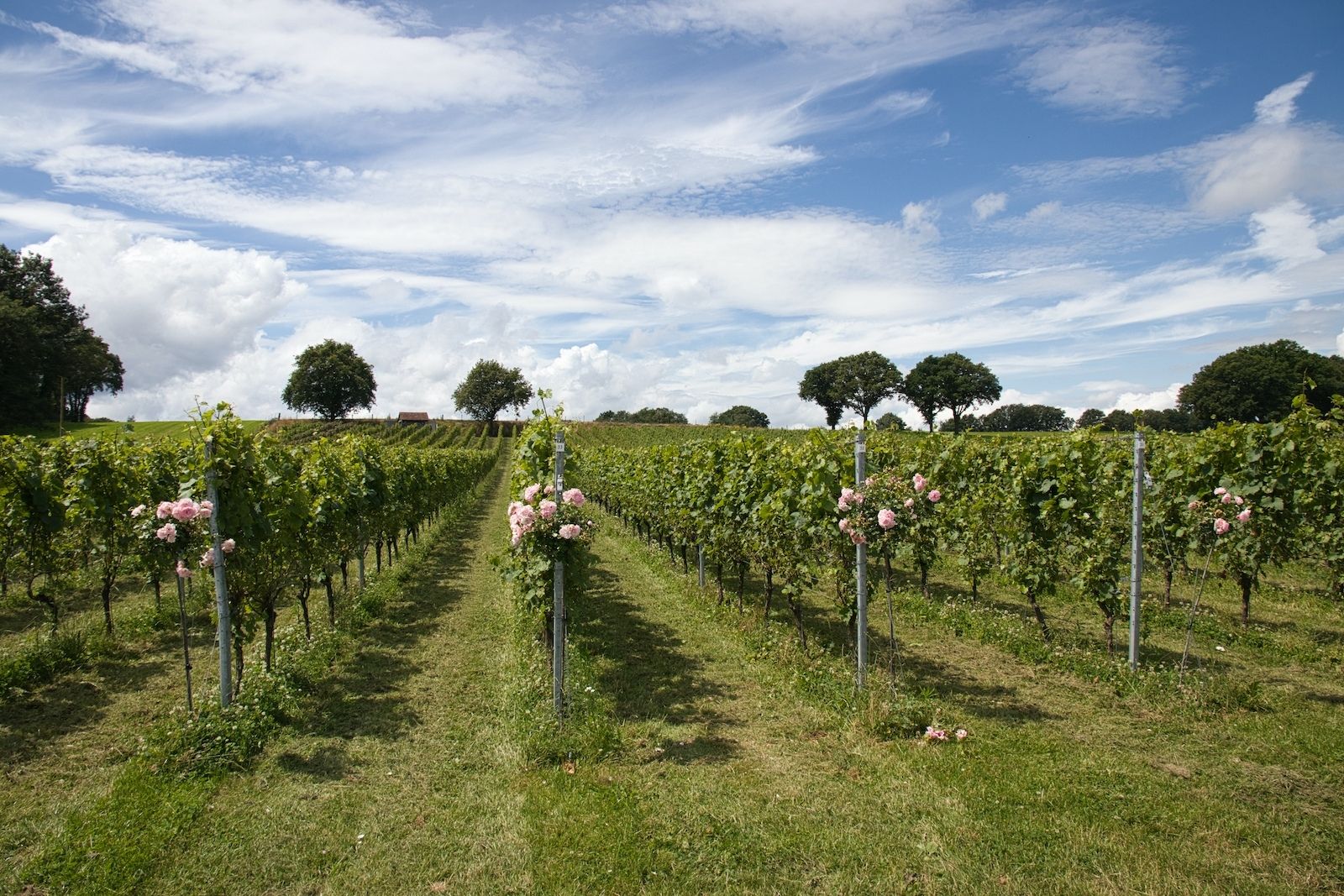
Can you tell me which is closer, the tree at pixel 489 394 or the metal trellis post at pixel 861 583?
the metal trellis post at pixel 861 583

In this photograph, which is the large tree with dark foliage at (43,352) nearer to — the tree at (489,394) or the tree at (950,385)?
the tree at (489,394)

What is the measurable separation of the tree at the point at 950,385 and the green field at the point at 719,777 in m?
59.4

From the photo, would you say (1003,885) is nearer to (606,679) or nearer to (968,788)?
(968,788)

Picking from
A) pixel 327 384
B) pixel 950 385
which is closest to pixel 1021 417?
pixel 950 385

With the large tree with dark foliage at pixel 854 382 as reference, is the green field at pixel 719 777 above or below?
below

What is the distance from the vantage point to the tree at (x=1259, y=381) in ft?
160

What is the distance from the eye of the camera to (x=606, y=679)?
7684 millimetres

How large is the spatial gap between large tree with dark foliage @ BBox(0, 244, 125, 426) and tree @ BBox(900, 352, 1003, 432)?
218 feet

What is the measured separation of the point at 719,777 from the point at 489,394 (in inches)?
3325

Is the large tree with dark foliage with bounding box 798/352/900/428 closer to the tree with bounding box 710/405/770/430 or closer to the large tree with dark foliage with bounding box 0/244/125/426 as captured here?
the tree with bounding box 710/405/770/430

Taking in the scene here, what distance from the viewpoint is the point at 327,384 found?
239ft

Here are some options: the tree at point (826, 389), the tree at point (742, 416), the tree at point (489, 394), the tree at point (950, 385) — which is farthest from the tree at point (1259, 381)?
the tree at point (489, 394)

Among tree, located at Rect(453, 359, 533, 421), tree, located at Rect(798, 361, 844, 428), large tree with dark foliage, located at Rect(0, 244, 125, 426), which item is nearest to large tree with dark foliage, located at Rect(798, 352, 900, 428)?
tree, located at Rect(798, 361, 844, 428)

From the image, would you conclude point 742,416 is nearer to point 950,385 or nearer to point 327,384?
point 950,385
